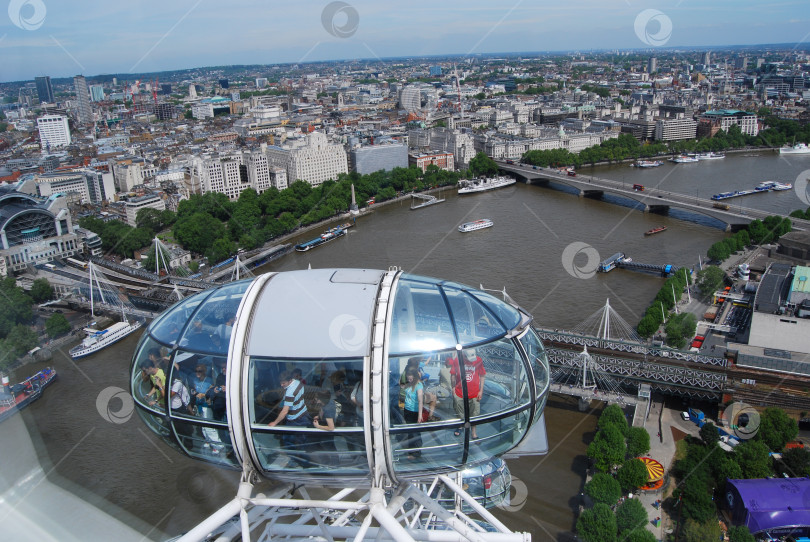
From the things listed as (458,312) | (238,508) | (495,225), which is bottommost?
(495,225)

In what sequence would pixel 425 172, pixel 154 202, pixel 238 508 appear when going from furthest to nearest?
pixel 425 172 < pixel 154 202 < pixel 238 508

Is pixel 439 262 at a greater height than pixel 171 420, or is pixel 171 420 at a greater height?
pixel 171 420

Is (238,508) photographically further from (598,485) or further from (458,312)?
(598,485)

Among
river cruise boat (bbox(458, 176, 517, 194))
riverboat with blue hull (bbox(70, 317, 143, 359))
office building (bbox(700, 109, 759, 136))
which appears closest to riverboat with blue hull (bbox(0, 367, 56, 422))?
riverboat with blue hull (bbox(70, 317, 143, 359))

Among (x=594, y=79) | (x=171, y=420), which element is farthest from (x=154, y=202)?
(x=594, y=79)

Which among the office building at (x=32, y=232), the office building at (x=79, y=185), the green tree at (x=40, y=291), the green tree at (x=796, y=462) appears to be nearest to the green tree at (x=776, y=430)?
the green tree at (x=796, y=462)

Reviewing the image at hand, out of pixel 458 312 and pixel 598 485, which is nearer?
pixel 458 312

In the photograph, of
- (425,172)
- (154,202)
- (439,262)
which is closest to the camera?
(439,262)
